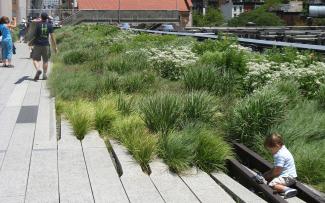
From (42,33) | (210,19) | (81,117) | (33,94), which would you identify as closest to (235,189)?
(81,117)

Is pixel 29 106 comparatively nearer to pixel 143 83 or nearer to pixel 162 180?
pixel 143 83

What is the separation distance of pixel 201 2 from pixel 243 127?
195494 mm

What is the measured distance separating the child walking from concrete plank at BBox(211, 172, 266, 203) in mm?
243

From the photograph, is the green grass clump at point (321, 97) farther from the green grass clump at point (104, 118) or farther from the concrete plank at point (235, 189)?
the green grass clump at point (104, 118)

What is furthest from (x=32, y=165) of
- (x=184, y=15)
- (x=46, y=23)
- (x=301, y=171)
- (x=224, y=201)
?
(x=184, y=15)

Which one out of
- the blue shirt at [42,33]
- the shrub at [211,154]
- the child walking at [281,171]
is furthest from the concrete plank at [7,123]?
the blue shirt at [42,33]

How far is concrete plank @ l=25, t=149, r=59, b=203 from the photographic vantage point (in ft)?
16.5

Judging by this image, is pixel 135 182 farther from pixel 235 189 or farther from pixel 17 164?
pixel 17 164

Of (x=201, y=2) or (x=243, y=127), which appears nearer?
(x=243, y=127)

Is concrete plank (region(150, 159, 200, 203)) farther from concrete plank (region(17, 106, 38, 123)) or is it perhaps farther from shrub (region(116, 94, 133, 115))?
concrete plank (region(17, 106, 38, 123))

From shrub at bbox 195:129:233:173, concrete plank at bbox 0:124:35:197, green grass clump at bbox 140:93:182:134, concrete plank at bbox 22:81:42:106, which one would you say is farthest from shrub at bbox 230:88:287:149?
concrete plank at bbox 22:81:42:106

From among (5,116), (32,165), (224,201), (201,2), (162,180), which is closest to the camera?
(224,201)

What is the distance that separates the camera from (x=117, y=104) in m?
A: 8.19

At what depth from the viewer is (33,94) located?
11203 mm
